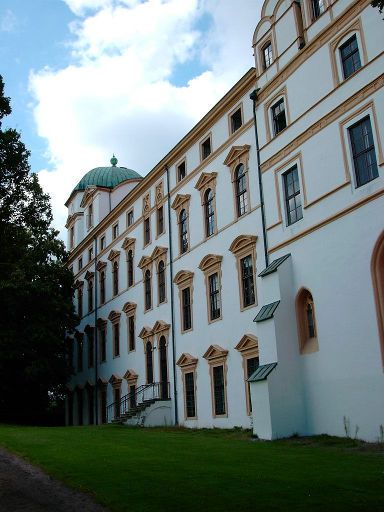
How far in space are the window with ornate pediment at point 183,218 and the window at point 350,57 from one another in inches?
468

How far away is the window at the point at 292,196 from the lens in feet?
69.1

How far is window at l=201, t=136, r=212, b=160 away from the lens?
28.6 metres

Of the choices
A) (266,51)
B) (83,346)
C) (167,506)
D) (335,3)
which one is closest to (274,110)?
(266,51)

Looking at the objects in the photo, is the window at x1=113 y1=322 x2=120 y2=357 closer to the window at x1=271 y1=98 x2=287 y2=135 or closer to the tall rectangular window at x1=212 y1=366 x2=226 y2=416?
the tall rectangular window at x1=212 y1=366 x2=226 y2=416

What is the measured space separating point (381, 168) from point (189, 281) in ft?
44.4

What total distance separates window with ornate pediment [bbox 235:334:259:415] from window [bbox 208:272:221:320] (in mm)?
2703

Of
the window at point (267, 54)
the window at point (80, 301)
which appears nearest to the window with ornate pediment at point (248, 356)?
the window at point (267, 54)

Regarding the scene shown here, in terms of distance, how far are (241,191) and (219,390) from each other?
8508mm

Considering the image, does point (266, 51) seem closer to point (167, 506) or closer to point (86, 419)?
point (167, 506)

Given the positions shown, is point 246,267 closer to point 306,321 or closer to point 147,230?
point 306,321

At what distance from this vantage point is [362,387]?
17.0 metres

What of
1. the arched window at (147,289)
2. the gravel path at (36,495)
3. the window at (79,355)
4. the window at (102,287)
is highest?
the window at (102,287)

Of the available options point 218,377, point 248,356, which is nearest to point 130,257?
point 218,377

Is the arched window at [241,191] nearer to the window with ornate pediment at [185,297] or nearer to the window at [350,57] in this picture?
the window with ornate pediment at [185,297]
